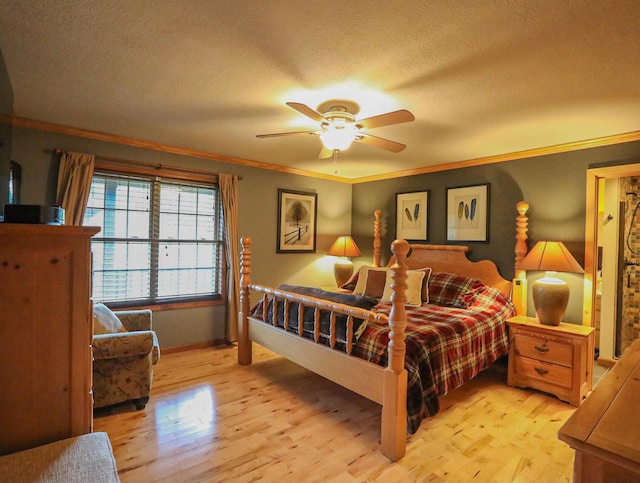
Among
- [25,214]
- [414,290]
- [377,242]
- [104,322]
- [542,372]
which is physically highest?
[25,214]

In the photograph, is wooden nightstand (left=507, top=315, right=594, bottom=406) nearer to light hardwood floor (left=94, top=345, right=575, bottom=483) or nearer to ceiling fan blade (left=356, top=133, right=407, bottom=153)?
light hardwood floor (left=94, top=345, right=575, bottom=483)

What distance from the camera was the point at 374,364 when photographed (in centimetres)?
226

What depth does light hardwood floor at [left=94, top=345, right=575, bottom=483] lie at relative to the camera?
6.40 ft

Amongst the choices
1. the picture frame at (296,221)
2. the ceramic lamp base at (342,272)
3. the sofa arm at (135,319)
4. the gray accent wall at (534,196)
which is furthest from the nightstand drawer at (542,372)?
the sofa arm at (135,319)

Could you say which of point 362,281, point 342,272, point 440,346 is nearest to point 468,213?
point 362,281

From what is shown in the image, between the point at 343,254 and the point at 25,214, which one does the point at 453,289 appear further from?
the point at 25,214

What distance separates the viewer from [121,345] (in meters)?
2.45

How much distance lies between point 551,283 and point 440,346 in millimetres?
1355

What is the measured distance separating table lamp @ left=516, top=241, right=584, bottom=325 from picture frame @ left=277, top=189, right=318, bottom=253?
9.36 ft

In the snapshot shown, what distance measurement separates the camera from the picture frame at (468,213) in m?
3.96

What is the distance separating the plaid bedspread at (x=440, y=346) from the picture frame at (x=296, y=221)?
6.26 feet

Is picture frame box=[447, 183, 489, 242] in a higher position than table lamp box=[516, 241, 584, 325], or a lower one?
higher

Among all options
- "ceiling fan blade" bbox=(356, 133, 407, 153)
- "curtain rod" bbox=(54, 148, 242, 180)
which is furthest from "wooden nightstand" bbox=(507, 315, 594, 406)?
"curtain rod" bbox=(54, 148, 242, 180)

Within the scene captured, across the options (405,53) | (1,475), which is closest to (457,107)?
(405,53)
